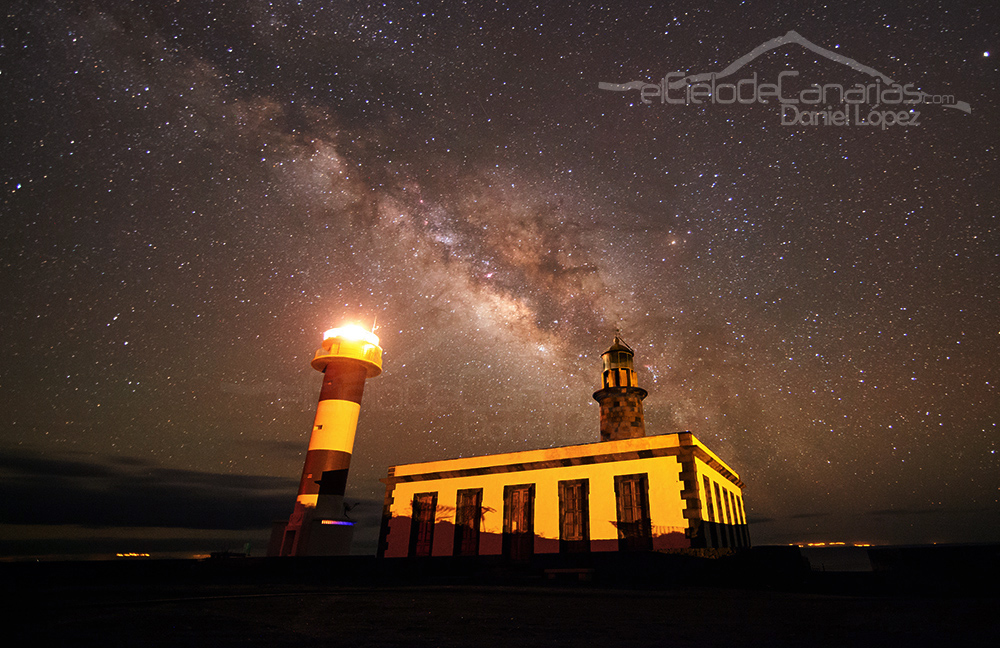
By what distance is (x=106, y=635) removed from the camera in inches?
124

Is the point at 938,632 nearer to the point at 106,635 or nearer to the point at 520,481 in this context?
the point at 106,635

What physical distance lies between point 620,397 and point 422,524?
1099cm

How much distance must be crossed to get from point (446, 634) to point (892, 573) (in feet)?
39.7

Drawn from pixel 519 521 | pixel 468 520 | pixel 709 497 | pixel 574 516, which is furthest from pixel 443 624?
pixel 468 520

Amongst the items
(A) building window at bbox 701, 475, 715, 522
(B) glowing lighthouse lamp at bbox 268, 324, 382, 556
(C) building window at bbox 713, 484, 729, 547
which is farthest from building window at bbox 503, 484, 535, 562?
(B) glowing lighthouse lamp at bbox 268, 324, 382, 556

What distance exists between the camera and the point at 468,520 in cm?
1956

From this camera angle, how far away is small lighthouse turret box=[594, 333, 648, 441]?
2145 cm

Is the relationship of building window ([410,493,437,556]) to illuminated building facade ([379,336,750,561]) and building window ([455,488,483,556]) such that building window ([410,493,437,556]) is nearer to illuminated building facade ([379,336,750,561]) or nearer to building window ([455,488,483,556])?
illuminated building facade ([379,336,750,561])

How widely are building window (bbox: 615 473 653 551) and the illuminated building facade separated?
35mm

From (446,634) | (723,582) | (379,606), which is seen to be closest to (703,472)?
(723,582)

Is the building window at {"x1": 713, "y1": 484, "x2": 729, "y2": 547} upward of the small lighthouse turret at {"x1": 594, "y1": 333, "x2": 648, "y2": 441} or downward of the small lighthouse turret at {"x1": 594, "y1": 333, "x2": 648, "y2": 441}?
downward

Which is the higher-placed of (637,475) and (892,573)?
(637,475)

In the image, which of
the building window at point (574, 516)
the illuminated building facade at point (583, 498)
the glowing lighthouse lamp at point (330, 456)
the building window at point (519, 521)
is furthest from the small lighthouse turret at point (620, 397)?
the glowing lighthouse lamp at point (330, 456)

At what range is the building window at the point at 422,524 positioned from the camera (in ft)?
66.0
